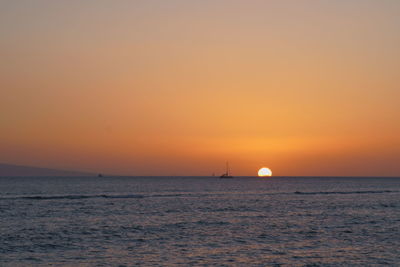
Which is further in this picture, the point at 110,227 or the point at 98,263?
the point at 110,227

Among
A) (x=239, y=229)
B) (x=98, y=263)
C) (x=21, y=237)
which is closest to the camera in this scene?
(x=98, y=263)

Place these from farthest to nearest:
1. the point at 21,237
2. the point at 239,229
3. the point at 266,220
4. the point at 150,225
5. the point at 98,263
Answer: the point at 266,220 < the point at 150,225 < the point at 239,229 < the point at 21,237 < the point at 98,263

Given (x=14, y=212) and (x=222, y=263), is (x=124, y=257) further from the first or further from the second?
(x=14, y=212)

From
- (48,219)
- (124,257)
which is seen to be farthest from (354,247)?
(48,219)

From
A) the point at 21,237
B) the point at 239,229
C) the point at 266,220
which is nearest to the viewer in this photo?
the point at 21,237

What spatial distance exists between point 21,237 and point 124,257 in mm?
14919

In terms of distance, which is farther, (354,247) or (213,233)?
(213,233)

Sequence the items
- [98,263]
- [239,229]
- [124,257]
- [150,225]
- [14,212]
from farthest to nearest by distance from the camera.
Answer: [14,212] < [150,225] < [239,229] < [124,257] < [98,263]

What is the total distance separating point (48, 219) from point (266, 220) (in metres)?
27.7

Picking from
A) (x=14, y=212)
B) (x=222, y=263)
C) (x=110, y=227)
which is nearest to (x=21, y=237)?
(x=110, y=227)

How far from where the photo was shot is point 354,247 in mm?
41219

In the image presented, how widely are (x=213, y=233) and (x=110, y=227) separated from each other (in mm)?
12350

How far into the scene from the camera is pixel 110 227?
53969 millimetres

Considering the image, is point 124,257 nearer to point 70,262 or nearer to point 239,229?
point 70,262
